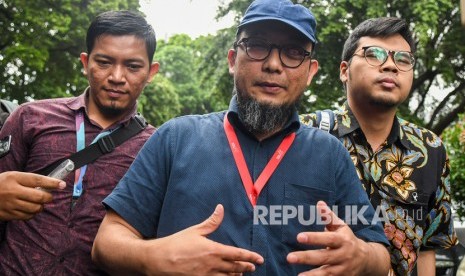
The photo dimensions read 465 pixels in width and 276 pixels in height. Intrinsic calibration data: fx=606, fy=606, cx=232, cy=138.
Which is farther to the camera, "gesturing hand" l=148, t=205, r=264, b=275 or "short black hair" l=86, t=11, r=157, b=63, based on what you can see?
"short black hair" l=86, t=11, r=157, b=63

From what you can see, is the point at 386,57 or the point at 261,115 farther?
the point at 386,57

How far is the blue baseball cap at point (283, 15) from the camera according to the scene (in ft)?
7.84

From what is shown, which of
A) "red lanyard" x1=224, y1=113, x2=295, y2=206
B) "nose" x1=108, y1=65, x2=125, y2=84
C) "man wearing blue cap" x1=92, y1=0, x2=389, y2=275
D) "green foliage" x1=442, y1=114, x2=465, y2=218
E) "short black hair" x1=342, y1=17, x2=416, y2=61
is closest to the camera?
"man wearing blue cap" x1=92, y1=0, x2=389, y2=275

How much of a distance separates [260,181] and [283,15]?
2.22 ft

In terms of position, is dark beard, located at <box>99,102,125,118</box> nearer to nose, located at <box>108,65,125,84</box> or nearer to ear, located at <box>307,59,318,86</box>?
nose, located at <box>108,65,125,84</box>

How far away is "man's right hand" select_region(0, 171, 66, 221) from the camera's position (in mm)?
2451

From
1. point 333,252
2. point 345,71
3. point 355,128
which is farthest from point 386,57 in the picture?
point 333,252

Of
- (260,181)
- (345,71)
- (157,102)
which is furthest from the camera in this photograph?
(157,102)

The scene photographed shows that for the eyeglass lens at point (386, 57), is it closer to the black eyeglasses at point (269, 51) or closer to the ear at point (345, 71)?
the ear at point (345, 71)

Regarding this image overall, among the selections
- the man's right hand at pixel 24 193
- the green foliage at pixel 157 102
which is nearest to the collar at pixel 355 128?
the man's right hand at pixel 24 193

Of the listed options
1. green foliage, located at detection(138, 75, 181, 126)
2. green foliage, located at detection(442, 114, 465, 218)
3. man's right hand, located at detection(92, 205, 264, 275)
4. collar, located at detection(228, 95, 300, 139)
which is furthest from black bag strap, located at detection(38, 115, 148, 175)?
green foliage, located at detection(138, 75, 181, 126)

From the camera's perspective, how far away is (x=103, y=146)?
303cm

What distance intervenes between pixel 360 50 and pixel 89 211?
5.89 feet

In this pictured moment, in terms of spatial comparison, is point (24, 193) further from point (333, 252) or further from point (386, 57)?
point (386, 57)
